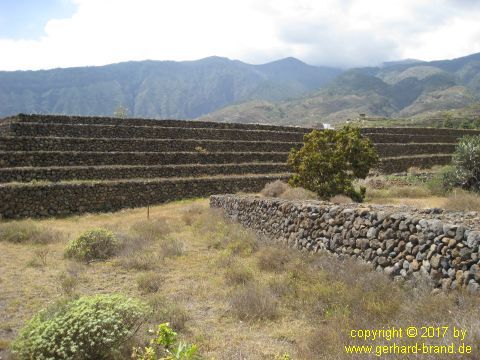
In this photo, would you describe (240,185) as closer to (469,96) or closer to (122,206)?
(122,206)

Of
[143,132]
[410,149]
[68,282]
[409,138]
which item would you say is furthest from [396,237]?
[409,138]

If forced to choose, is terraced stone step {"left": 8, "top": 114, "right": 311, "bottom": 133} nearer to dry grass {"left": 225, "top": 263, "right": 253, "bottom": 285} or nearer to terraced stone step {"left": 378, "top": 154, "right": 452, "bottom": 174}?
terraced stone step {"left": 378, "top": 154, "right": 452, "bottom": 174}

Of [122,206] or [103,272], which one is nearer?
[103,272]

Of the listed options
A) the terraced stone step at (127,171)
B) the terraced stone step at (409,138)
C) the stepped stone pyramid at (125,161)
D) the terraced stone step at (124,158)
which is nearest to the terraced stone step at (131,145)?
the stepped stone pyramid at (125,161)

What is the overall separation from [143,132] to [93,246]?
20623mm

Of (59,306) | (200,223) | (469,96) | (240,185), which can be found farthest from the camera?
(469,96)

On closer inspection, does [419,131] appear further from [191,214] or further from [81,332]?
[81,332]

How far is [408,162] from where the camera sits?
38.5 m

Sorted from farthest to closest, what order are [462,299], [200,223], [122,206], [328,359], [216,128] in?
[216,128] → [122,206] → [200,223] → [462,299] → [328,359]

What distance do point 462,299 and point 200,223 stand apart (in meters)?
12.0

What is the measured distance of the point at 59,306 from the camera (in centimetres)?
600

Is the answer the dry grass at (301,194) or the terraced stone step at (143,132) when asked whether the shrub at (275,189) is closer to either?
the dry grass at (301,194)

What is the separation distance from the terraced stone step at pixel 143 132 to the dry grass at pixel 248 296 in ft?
54.7

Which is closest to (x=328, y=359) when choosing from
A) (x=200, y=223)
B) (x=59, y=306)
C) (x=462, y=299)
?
(x=462, y=299)
